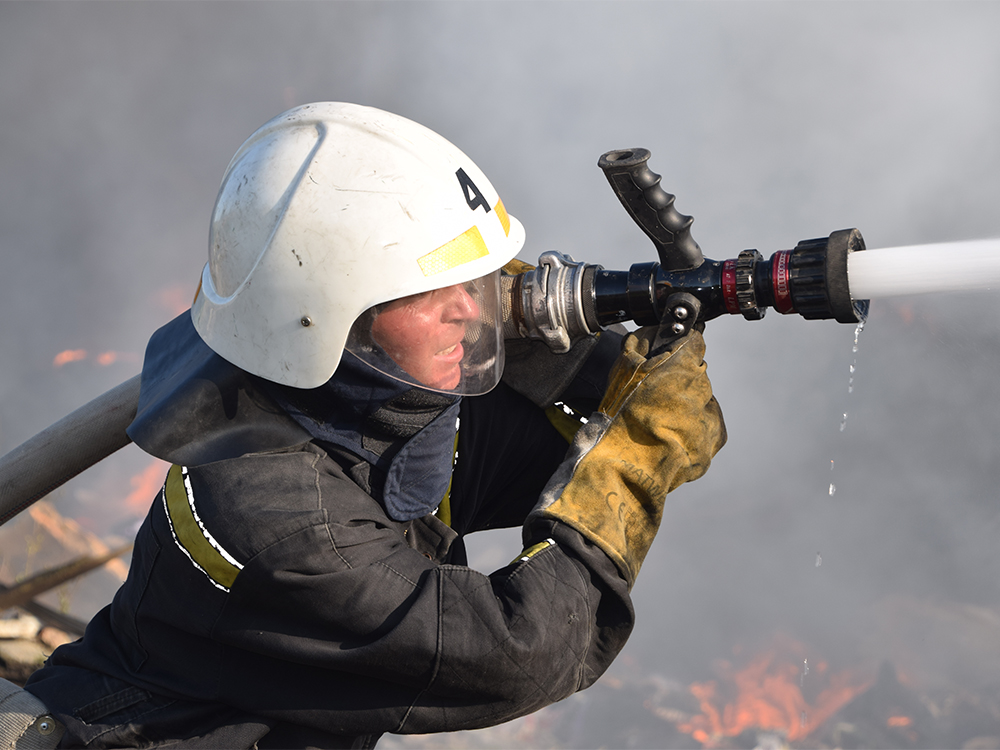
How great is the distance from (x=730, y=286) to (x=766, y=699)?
4.58m

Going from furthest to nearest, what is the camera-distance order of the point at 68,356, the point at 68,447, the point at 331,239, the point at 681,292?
the point at 68,356 → the point at 68,447 → the point at 681,292 → the point at 331,239

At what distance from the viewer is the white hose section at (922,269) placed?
2.01 metres

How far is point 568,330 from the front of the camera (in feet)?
7.90

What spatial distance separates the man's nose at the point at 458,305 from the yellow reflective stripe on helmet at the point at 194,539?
Answer: 74 centimetres

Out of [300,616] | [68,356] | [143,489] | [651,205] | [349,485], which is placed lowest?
[300,616]

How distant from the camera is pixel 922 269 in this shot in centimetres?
201

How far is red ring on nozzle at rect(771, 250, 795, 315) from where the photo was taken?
2.12 meters

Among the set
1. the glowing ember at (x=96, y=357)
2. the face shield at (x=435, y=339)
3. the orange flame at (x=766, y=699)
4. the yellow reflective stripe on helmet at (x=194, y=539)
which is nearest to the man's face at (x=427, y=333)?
the face shield at (x=435, y=339)

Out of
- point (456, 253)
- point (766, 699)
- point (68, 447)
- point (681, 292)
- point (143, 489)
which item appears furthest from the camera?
point (143, 489)

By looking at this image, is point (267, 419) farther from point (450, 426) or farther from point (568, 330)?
point (568, 330)

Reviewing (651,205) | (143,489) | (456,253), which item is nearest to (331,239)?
(456,253)

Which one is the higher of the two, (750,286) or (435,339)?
(750,286)

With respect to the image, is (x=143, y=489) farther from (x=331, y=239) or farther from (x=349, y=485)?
(x=331, y=239)

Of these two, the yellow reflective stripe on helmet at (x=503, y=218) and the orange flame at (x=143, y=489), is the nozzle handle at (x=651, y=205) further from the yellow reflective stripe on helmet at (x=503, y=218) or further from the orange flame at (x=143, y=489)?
the orange flame at (x=143, y=489)
